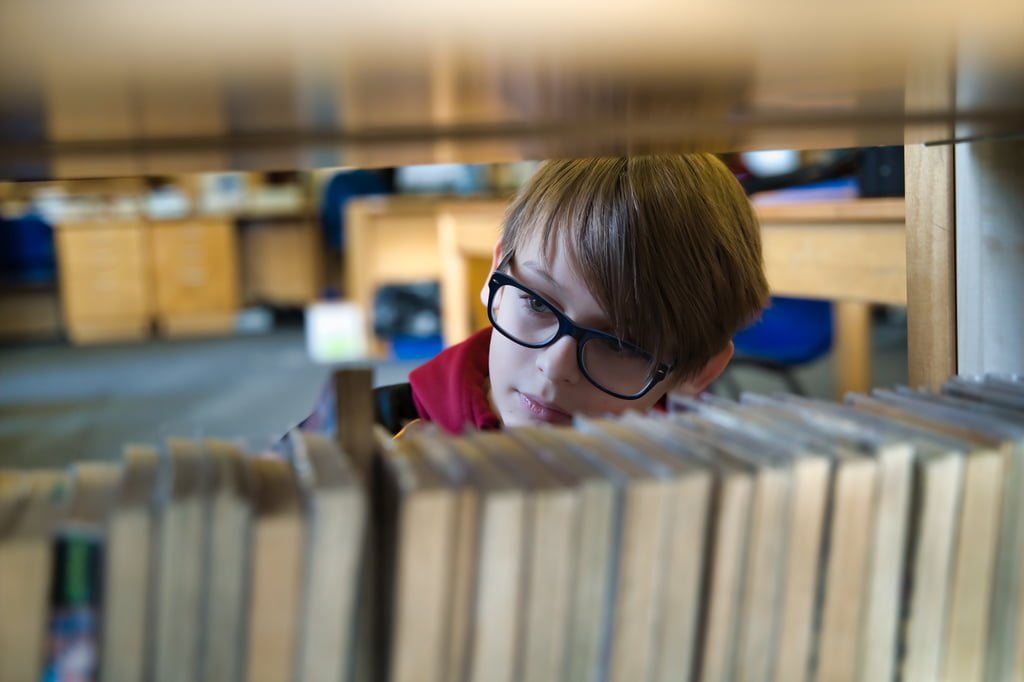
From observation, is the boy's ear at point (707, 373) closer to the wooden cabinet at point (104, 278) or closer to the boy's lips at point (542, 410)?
the boy's lips at point (542, 410)

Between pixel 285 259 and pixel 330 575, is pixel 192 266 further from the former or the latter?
pixel 330 575

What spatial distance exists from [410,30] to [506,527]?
22 centimetres

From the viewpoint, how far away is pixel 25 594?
1.29 ft

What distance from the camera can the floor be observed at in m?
3.52

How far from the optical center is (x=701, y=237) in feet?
3.76

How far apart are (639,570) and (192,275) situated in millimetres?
7539

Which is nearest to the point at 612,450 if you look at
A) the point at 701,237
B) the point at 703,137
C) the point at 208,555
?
the point at 208,555

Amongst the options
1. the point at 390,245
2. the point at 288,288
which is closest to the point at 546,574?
the point at 390,245

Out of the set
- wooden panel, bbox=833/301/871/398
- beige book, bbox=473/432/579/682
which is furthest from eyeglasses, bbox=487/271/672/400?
wooden panel, bbox=833/301/871/398

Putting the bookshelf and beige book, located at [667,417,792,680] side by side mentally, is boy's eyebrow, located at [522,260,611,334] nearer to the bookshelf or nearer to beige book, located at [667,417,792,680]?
the bookshelf

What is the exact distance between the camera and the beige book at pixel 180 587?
40 cm

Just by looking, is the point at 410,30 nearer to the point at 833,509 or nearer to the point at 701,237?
the point at 833,509

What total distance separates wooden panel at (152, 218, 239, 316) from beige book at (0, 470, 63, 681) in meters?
7.45

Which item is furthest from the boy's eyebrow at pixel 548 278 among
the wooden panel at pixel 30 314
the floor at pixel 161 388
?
the wooden panel at pixel 30 314
